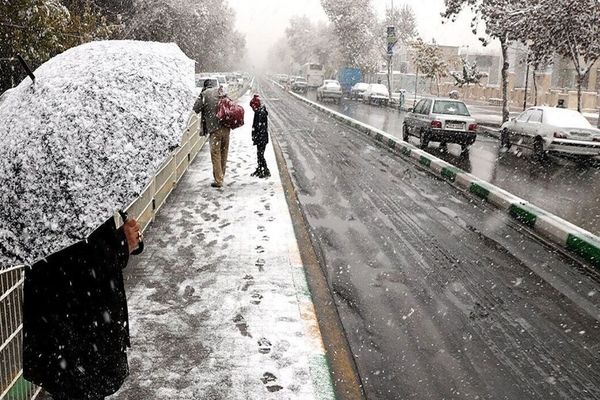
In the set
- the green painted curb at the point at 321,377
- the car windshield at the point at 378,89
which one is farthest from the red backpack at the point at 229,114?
the car windshield at the point at 378,89

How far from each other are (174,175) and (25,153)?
23.2 ft

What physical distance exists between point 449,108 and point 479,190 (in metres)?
7.30

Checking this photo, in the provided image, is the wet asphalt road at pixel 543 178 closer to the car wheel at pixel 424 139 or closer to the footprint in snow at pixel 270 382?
the car wheel at pixel 424 139

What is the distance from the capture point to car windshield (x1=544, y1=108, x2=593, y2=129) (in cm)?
1488

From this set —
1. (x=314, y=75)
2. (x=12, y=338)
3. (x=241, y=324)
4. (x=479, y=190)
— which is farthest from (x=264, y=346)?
(x=314, y=75)

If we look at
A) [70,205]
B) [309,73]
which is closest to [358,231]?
[70,205]

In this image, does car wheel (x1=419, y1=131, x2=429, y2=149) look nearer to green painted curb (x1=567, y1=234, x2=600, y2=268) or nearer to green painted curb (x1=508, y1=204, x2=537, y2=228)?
green painted curb (x1=508, y1=204, x2=537, y2=228)

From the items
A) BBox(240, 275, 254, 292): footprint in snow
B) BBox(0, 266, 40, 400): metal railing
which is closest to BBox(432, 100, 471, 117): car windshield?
BBox(240, 275, 254, 292): footprint in snow

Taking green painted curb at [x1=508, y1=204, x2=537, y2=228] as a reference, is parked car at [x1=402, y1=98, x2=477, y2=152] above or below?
above

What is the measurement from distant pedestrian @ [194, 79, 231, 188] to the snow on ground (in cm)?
700

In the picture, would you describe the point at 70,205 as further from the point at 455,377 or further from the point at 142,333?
the point at 455,377

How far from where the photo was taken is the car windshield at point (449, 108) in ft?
54.8

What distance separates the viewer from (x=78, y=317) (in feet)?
7.85

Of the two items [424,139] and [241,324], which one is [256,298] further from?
[424,139]
